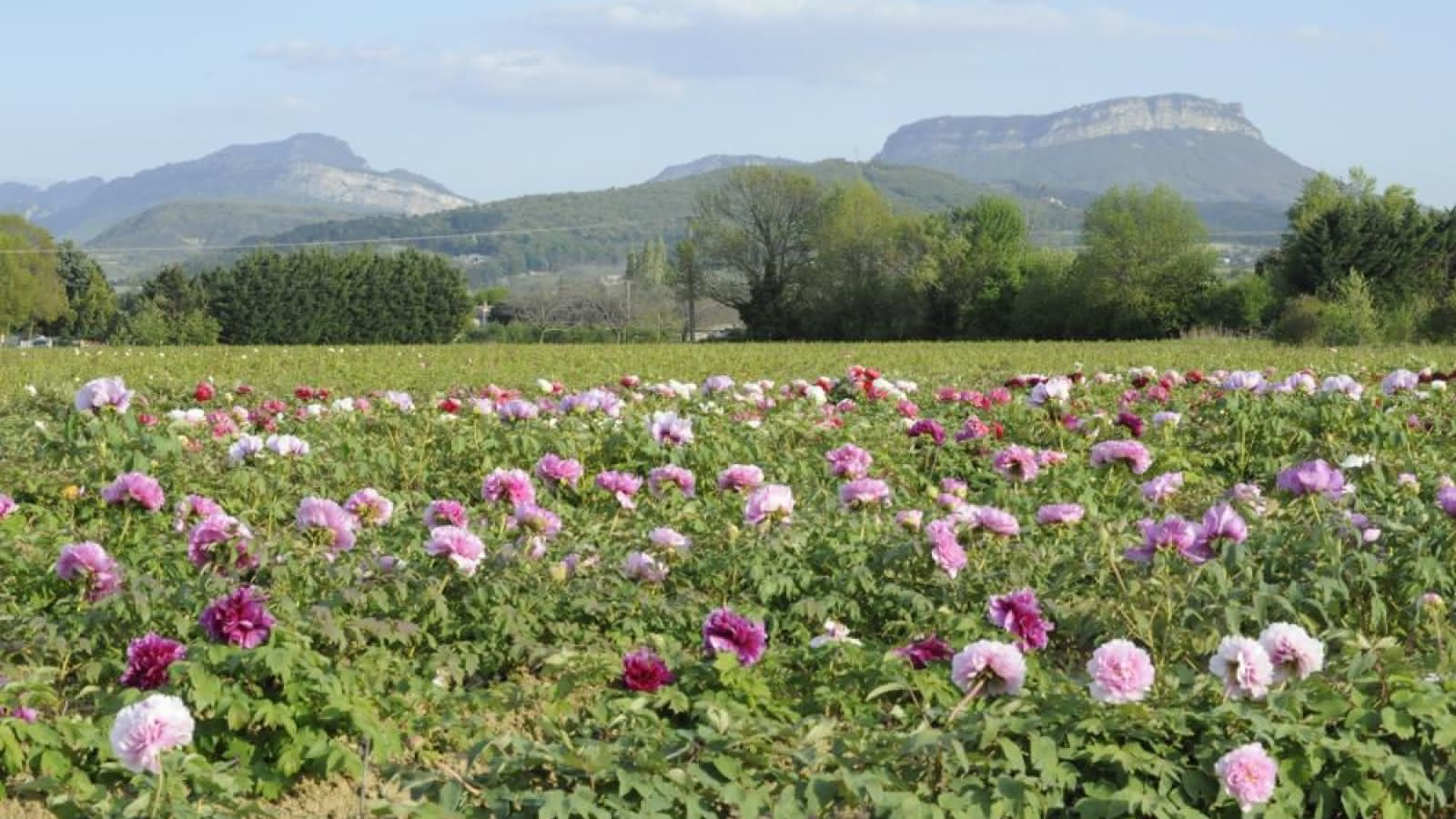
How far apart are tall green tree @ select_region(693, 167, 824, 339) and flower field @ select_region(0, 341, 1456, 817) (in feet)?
191

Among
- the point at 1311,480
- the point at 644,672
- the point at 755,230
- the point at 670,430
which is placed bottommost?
the point at 755,230

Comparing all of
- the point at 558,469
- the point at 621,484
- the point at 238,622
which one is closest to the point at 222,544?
the point at 238,622

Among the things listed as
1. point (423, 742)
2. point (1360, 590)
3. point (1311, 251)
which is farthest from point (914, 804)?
point (1311, 251)

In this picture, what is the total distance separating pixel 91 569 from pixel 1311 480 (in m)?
3.31

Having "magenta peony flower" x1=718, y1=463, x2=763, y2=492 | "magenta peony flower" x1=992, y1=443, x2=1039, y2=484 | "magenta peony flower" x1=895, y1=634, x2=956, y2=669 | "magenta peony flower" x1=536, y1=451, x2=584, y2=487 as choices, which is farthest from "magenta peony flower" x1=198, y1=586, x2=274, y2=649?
"magenta peony flower" x1=992, y1=443, x2=1039, y2=484

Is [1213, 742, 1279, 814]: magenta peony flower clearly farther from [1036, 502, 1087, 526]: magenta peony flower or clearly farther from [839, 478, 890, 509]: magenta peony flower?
[839, 478, 890, 509]: magenta peony flower

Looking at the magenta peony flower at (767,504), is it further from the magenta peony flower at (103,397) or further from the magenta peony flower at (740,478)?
the magenta peony flower at (103,397)

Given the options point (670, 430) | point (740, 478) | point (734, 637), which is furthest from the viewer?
point (670, 430)

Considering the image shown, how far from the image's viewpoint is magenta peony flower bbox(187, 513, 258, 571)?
407 cm

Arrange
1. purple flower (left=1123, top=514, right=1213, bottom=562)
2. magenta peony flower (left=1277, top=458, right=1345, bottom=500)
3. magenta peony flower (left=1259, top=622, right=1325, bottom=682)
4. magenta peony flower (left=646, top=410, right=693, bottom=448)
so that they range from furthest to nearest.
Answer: magenta peony flower (left=646, top=410, right=693, bottom=448)
magenta peony flower (left=1277, top=458, right=1345, bottom=500)
purple flower (left=1123, top=514, right=1213, bottom=562)
magenta peony flower (left=1259, top=622, right=1325, bottom=682)

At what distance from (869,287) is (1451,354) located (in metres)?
39.1

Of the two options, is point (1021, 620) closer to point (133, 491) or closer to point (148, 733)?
point (148, 733)

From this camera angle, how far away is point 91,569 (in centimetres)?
395

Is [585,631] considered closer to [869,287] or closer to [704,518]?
[704,518]
